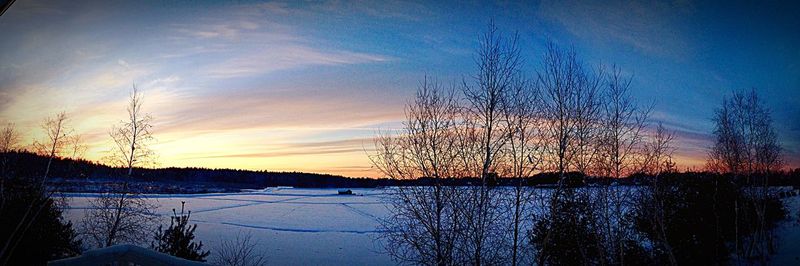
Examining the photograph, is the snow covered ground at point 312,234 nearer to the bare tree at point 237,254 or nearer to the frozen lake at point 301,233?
the frozen lake at point 301,233

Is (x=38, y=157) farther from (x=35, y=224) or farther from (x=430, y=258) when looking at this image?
(x=430, y=258)

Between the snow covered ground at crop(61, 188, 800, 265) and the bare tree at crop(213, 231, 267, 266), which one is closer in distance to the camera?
the bare tree at crop(213, 231, 267, 266)

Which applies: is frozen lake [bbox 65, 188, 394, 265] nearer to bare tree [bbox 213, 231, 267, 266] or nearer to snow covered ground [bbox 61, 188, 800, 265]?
snow covered ground [bbox 61, 188, 800, 265]

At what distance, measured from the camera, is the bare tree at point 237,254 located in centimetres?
1288

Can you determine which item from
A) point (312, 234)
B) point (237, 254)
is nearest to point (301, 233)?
point (312, 234)

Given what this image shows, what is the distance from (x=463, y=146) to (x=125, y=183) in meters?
14.0

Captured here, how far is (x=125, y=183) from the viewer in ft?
54.5

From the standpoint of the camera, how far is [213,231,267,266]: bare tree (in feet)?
42.3

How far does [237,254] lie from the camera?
14555 millimetres

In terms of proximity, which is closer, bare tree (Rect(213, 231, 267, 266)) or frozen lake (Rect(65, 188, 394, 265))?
bare tree (Rect(213, 231, 267, 266))

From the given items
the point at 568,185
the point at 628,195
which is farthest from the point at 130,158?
the point at 628,195

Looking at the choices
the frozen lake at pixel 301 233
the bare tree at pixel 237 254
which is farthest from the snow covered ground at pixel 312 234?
the bare tree at pixel 237 254

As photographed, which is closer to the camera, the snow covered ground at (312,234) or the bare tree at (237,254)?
the bare tree at (237,254)

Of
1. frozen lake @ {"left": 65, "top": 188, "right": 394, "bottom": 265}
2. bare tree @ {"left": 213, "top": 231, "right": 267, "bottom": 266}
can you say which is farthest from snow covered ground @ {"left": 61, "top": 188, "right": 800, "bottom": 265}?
bare tree @ {"left": 213, "top": 231, "right": 267, "bottom": 266}
